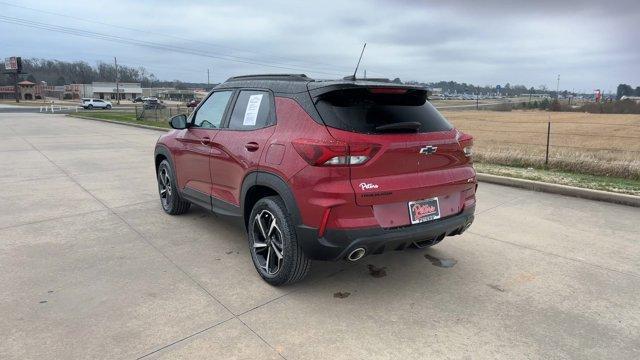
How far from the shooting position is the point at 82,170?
918cm

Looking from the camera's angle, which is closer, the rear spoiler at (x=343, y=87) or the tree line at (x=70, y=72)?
the rear spoiler at (x=343, y=87)

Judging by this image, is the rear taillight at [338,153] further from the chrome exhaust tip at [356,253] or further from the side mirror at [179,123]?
the side mirror at [179,123]

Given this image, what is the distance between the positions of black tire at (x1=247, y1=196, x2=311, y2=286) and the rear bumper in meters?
0.14

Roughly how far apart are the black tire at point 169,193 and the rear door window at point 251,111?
165cm

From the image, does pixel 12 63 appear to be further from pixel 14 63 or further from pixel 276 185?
pixel 276 185

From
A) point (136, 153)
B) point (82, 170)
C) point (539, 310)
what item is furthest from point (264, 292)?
point (136, 153)

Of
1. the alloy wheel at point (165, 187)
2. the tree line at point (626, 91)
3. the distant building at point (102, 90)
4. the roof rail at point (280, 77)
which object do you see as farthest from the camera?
the distant building at point (102, 90)

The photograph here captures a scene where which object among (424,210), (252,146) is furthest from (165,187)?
(424,210)

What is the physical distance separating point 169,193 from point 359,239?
340 cm

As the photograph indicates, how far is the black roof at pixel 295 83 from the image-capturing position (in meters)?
3.37

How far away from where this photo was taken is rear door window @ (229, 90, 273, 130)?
3.83 m

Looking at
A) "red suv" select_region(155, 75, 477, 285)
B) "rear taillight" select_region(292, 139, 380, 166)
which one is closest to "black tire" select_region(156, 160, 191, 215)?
"red suv" select_region(155, 75, 477, 285)

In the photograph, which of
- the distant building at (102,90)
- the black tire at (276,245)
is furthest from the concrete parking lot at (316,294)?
the distant building at (102,90)

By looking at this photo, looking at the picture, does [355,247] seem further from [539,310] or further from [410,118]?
[539,310]
